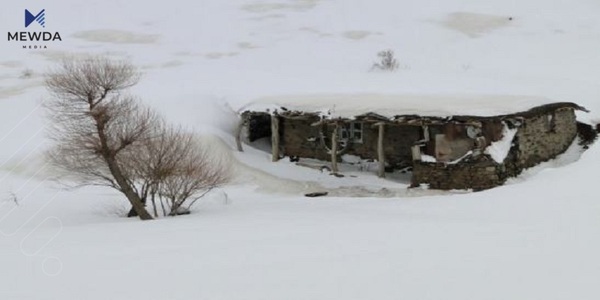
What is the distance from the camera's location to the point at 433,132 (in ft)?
63.5

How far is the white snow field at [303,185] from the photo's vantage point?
28.1ft

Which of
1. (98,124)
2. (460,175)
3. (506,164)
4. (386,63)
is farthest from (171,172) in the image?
(386,63)

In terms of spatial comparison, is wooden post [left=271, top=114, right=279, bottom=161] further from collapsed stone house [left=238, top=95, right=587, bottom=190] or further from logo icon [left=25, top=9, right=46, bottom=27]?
logo icon [left=25, top=9, right=46, bottom=27]

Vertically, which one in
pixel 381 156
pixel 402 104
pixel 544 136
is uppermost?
pixel 402 104

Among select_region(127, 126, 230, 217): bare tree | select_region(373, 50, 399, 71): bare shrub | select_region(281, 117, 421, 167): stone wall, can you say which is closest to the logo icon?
select_region(373, 50, 399, 71): bare shrub

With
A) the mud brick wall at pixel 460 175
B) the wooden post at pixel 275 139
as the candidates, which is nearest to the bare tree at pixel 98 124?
the wooden post at pixel 275 139

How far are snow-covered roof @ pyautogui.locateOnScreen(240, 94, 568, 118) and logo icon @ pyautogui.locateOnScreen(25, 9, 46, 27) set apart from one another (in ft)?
74.1

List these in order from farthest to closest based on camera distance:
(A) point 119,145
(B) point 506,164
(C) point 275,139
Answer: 1. (C) point 275,139
2. (B) point 506,164
3. (A) point 119,145

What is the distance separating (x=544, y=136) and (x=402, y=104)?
451cm

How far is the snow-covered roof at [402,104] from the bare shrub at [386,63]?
369 inches

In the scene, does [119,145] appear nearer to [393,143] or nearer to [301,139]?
[301,139]

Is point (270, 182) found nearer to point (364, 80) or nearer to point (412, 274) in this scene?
point (364, 80)

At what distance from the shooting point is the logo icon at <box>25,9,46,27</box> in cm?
3867

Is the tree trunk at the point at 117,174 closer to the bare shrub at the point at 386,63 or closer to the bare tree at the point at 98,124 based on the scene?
the bare tree at the point at 98,124
